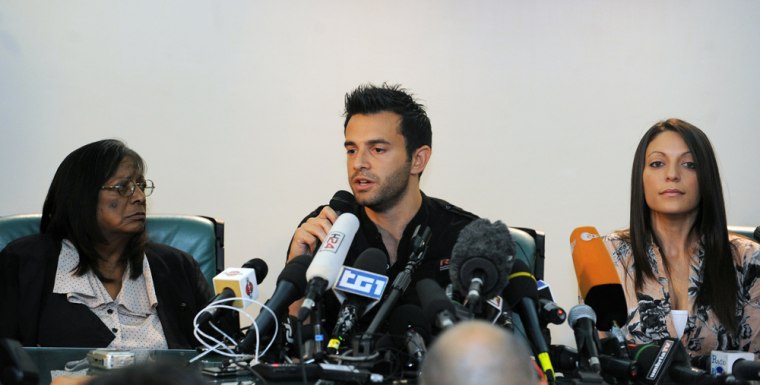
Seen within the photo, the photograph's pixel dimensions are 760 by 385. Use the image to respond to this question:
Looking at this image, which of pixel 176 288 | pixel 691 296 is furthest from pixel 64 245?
pixel 691 296

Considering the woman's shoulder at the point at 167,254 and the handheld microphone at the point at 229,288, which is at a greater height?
the handheld microphone at the point at 229,288

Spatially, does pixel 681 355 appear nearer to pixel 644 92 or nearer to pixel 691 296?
→ pixel 691 296

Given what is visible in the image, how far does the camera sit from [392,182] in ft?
9.94

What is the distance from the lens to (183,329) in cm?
312

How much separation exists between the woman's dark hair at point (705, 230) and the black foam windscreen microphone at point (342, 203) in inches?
39.2

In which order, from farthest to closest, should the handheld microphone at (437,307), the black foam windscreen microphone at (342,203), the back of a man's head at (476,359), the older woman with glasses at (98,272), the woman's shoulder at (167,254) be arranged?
the woman's shoulder at (167,254) < the older woman with glasses at (98,272) < the black foam windscreen microphone at (342,203) < the handheld microphone at (437,307) < the back of a man's head at (476,359)

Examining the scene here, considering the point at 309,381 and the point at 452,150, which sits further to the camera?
the point at 452,150

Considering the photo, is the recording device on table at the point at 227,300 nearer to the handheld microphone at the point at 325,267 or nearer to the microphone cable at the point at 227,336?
the microphone cable at the point at 227,336

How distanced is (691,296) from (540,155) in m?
1.66

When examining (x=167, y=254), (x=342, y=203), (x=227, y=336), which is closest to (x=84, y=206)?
(x=167, y=254)

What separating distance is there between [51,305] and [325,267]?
4.88 feet

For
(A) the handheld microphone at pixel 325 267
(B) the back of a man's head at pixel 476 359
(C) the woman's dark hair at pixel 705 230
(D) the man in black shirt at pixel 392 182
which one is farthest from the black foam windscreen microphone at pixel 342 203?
(B) the back of a man's head at pixel 476 359

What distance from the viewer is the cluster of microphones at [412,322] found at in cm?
172

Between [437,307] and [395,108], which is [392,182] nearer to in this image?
[395,108]
